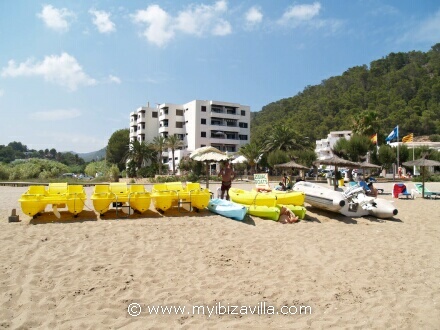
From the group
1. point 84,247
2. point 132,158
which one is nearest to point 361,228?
point 84,247

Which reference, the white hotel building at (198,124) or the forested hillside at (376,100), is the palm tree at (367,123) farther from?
the white hotel building at (198,124)

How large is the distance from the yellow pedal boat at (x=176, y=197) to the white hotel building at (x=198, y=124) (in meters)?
45.1

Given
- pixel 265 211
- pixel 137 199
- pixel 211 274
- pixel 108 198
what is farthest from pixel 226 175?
pixel 211 274

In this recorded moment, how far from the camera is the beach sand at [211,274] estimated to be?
167 inches

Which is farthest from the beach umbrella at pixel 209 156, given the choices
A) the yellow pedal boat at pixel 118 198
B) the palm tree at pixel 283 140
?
the palm tree at pixel 283 140

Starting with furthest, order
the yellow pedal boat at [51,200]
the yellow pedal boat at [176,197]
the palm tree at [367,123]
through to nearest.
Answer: the palm tree at [367,123] → the yellow pedal boat at [176,197] → the yellow pedal boat at [51,200]

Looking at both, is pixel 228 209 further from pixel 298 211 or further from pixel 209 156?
pixel 209 156

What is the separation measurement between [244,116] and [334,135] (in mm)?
24269

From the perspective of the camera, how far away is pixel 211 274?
558 cm

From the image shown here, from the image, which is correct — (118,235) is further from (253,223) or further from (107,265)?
(253,223)

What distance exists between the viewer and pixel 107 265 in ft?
18.7

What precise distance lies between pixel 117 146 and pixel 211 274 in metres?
69.4

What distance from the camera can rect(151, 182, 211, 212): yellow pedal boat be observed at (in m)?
9.55

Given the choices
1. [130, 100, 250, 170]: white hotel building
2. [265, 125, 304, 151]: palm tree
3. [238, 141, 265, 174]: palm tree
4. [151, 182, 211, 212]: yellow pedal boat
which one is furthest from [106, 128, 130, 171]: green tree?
[151, 182, 211, 212]: yellow pedal boat
